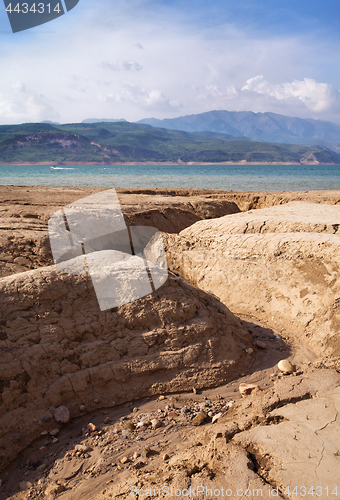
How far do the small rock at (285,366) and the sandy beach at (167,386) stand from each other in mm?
22

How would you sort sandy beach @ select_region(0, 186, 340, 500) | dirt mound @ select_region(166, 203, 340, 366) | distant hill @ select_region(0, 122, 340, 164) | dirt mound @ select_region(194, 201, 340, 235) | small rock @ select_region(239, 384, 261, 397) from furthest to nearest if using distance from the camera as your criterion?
1. distant hill @ select_region(0, 122, 340, 164)
2. dirt mound @ select_region(194, 201, 340, 235)
3. dirt mound @ select_region(166, 203, 340, 366)
4. small rock @ select_region(239, 384, 261, 397)
5. sandy beach @ select_region(0, 186, 340, 500)

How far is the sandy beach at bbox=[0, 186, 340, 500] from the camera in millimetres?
2178

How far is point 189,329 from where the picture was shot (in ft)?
11.4

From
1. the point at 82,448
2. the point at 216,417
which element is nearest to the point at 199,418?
the point at 216,417

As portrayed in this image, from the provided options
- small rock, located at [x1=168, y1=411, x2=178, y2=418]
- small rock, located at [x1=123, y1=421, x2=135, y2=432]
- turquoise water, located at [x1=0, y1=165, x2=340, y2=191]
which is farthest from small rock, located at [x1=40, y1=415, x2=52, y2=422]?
turquoise water, located at [x1=0, y1=165, x2=340, y2=191]

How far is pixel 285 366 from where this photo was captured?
3566mm

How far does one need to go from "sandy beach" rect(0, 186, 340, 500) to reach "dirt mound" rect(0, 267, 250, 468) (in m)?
0.01

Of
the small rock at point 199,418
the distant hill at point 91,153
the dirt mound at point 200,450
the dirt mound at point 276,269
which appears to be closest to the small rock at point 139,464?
the dirt mound at point 200,450

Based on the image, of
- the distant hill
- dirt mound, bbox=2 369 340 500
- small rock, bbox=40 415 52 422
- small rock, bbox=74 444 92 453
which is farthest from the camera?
the distant hill

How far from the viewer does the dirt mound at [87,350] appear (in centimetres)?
279

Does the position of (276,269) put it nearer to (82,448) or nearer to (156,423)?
(156,423)

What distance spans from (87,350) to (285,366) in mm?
2103

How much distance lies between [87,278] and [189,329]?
3.90 ft

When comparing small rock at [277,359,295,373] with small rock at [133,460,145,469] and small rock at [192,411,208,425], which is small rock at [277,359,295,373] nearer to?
small rock at [192,411,208,425]
